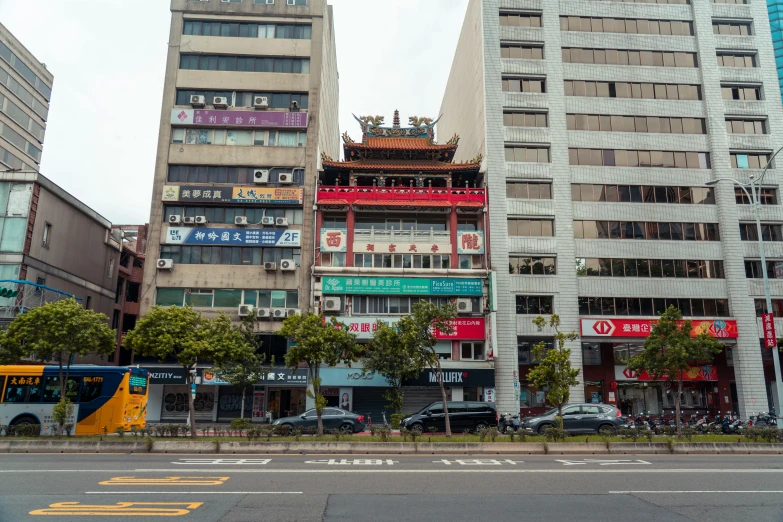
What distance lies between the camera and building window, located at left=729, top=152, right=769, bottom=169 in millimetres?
38375

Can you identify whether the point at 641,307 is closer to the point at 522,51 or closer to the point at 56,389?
the point at 522,51

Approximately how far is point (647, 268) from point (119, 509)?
114ft

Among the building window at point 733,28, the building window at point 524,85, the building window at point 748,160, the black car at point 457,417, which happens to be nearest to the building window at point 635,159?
the building window at point 748,160

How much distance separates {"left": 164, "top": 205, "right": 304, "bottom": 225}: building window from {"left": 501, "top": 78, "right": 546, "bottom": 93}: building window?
17.0 metres

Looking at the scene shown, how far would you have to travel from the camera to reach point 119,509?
903 centimetres

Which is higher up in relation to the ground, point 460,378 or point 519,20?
point 519,20

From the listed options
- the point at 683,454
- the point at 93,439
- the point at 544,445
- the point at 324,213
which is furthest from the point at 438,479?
A: the point at 324,213

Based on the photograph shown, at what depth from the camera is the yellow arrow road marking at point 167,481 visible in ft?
37.2

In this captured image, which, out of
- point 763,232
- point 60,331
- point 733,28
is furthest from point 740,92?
point 60,331

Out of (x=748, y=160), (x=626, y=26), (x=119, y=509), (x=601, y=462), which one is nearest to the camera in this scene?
(x=119, y=509)

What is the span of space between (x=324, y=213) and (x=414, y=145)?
29.1 feet

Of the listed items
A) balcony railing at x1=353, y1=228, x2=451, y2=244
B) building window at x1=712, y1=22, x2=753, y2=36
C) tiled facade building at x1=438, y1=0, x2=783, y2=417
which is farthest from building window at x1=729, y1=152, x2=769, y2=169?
balcony railing at x1=353, y1=228, x2=451, y2=244

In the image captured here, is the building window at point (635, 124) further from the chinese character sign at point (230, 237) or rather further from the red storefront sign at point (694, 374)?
the chinese character sign at point (230, 237)

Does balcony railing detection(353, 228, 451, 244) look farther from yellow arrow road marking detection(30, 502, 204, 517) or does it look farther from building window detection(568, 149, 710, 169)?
yellow arrow road marking detection(30, 502, 204, 517)
